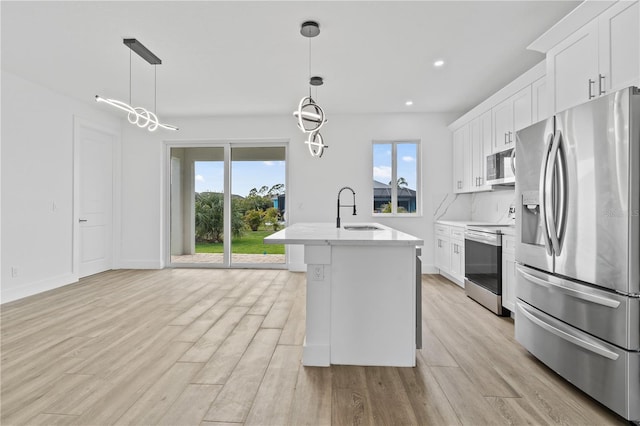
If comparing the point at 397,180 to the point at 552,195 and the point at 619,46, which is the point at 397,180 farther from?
the point at 619,46

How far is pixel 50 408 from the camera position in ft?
5.72

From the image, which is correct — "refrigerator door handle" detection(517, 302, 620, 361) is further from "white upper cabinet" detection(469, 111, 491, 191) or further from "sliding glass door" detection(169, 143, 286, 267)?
"sliding glass door" detection(169, 143, 286, 267)

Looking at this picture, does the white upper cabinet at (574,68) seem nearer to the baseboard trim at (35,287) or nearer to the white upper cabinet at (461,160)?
the white upper cabinet at (461,160)

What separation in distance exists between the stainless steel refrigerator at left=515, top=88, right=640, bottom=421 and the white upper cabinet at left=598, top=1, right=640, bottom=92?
369mm

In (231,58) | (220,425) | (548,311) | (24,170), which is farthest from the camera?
(24,170)

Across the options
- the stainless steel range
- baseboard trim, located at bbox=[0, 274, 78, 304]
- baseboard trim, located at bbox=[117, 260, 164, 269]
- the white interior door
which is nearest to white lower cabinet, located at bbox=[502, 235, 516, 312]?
the stainless steel range

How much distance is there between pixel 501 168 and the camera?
380 cm

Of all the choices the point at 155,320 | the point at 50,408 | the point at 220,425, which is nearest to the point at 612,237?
the point at 220,425

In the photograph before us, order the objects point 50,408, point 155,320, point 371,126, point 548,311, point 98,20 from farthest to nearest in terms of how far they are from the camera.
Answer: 1. point 371,126
2. point 155,320
3. point 98,20
4. point 548,311
5. point 50,408

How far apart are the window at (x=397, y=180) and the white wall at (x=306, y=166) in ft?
0.46

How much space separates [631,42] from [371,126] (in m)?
3.78

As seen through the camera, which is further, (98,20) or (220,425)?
(98,20)

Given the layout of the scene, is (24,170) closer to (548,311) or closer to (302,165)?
(302,165)

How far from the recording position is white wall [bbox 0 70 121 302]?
3.82 metres
